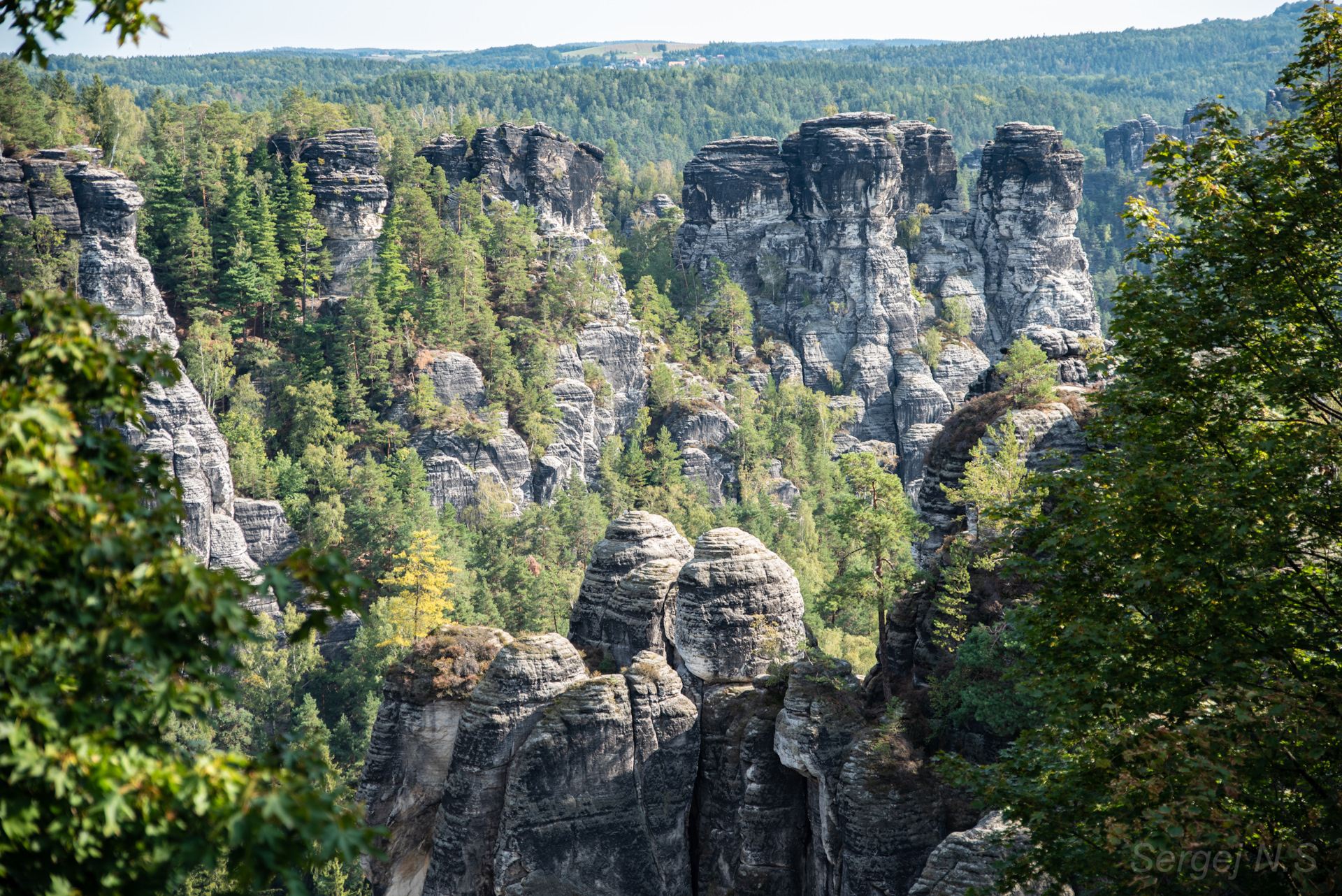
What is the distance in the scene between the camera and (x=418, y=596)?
4741 centimetres

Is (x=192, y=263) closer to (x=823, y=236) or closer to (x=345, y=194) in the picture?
(x=345, y=194)

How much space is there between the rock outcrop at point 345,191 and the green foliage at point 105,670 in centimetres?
6874

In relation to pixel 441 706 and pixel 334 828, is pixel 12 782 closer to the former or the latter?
pixel 334 828

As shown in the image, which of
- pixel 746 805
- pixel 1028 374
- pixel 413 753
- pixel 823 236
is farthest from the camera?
pixel 823 236

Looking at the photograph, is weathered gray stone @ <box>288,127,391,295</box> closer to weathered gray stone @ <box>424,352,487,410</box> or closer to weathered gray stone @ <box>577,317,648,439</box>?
weathered gray stone @ <box>424,352,487,410</box>

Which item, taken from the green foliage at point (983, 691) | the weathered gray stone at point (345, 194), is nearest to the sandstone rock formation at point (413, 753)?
the green foliage at point (983, 691)

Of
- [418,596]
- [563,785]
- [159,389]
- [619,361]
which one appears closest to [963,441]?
[563,785]

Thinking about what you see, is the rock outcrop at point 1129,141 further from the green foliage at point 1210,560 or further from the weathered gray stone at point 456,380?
the green foliage at point 1210,560

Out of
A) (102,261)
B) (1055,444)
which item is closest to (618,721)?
(1055,444)

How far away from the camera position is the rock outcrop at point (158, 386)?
55969 mm

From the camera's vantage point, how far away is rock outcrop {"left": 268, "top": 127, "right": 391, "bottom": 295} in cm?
7350

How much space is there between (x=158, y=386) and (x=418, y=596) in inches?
873

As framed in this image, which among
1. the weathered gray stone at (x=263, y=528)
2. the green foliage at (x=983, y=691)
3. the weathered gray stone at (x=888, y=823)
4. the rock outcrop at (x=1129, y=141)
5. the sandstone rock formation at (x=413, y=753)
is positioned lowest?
the weathered gray stone at (x=263, y=528)

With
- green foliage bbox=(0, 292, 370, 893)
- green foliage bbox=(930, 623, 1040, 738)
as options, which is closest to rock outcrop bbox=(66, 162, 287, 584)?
green foliage bbox=(930, 623, 1040, 738)
